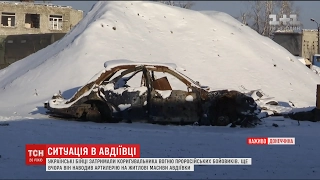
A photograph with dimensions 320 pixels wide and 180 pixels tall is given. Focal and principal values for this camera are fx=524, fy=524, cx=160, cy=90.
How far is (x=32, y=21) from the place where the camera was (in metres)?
54.7

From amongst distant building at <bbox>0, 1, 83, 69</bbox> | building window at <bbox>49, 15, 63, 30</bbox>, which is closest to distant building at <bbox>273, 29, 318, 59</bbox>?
distant building at <bbox>0, 1, 83, 69</bbox>

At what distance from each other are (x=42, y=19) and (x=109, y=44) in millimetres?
34575

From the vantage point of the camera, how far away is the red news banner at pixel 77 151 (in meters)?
8.11

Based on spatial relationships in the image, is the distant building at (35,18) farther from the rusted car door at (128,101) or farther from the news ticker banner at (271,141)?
the news ticker banner at (271,141)

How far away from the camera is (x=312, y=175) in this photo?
25.1 ft

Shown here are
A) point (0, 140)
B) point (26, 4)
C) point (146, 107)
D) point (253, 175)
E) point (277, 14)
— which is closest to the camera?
point (253, 175)

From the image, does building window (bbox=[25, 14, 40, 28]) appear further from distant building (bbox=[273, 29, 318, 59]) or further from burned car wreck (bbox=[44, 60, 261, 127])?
burned car wreck (bbox=[44, 60, 261, 127])

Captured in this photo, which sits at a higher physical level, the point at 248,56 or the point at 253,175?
the point at 248,56

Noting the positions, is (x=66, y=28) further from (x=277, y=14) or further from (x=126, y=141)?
(x=126, y=141)

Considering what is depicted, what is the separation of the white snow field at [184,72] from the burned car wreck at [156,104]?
0.40 m

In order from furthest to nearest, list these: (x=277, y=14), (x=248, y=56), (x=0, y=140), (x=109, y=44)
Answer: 1. (x=277, y=14)
2. (x=248, y=56)
3. (x=109, y=44)
4. (x=0, y=140)

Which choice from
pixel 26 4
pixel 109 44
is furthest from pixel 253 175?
pixel 26 4

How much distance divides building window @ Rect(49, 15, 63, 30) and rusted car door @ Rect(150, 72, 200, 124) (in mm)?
42764

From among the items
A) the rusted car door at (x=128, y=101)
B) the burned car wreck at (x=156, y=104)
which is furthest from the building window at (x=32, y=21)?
the rusted car door at (x=128, y=101)
